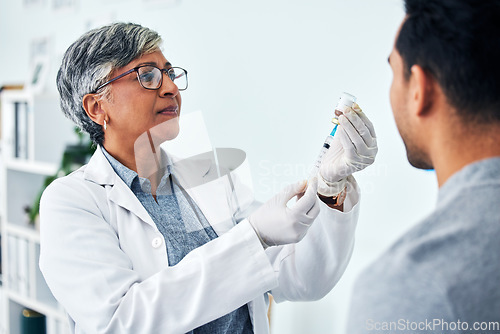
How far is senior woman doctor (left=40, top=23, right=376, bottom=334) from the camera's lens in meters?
0.85

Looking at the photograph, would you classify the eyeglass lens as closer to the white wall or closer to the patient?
the white wall

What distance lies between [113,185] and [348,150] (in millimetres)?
486

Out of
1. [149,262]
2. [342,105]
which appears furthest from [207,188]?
[342,105]

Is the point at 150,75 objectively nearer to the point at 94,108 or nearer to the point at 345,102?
the point at 94,108

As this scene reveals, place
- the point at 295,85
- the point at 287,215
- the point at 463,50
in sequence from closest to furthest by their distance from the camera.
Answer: the point at 463,50
the point at 287,215
the point at 295,85

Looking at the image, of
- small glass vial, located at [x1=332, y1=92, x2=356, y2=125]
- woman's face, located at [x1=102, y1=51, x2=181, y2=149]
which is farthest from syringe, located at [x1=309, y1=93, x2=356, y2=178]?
woman's face, located at [x1=102, y1=51, x2=181, y2=149]

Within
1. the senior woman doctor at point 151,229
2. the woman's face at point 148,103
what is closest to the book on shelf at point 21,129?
the senior woman doctor at point 151,229

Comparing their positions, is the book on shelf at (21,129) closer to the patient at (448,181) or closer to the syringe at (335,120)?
the syringe at (335,120)

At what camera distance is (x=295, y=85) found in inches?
51.1

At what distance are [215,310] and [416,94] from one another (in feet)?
1.60

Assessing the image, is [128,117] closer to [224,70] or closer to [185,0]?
[224,70]

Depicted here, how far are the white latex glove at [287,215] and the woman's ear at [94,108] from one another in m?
0.40

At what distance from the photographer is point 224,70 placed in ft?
3.90

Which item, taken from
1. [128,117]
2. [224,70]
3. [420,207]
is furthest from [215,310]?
[420,207]
